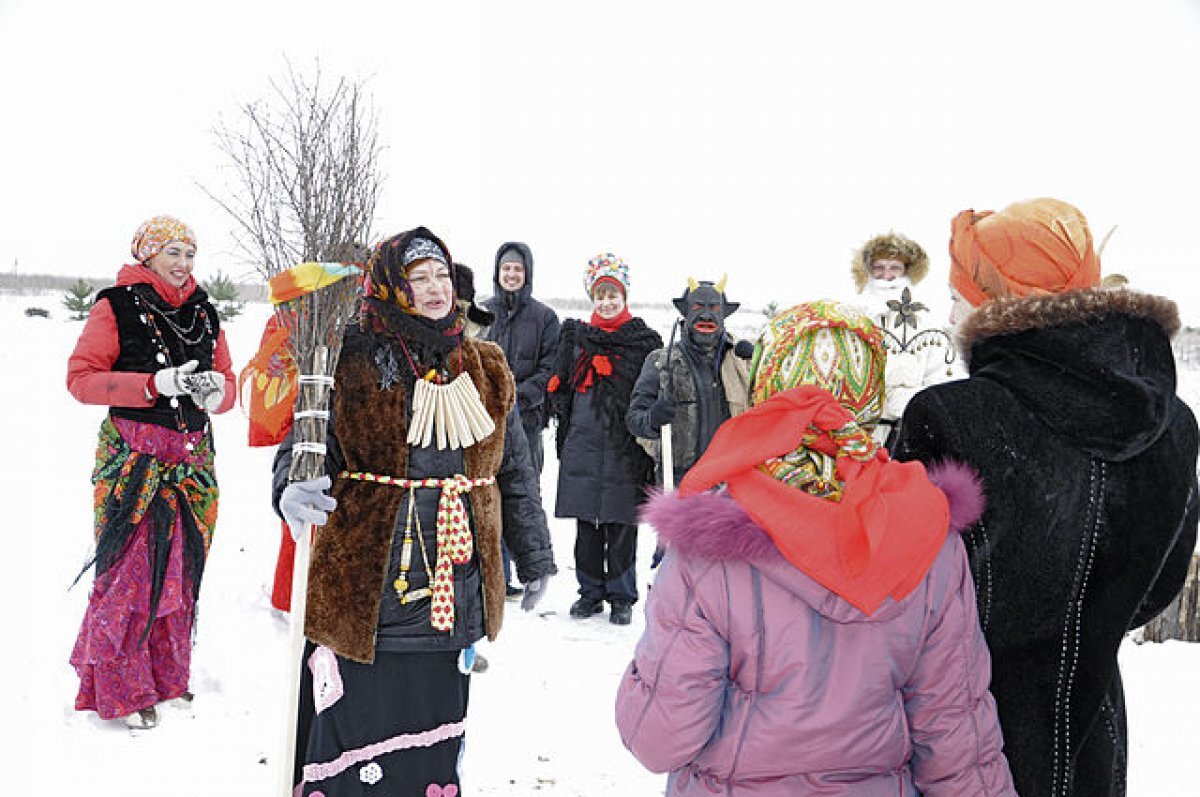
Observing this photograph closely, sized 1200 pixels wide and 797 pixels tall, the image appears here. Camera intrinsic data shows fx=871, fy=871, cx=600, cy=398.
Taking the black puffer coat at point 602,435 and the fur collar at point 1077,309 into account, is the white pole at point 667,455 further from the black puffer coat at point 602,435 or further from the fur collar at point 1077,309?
the fur collar at point 1077,309

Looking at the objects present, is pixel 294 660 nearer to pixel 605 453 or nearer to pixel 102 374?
pixel 102 374

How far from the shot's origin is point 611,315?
18.3ft

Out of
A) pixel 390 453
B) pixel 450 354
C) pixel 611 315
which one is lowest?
pixel 390 453

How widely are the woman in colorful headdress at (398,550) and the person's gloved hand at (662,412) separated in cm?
232

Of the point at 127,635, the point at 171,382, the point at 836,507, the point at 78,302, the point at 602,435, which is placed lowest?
the point at 127,635

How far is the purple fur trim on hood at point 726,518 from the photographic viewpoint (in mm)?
1507

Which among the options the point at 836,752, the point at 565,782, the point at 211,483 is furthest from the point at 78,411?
the point at 836,752

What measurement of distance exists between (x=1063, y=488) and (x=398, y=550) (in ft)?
5.82

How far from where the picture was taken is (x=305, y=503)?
2.38 m

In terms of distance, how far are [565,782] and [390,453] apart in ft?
A: 5.32

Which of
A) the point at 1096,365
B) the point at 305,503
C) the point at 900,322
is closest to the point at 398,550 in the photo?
the point at 305,503

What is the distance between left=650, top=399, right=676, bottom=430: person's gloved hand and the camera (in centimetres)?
498

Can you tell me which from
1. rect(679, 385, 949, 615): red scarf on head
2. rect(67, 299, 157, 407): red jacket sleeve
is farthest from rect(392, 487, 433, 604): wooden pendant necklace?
rect(67, 299, 157, 407): red jacket sleeve

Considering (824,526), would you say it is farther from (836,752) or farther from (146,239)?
(146,239)
